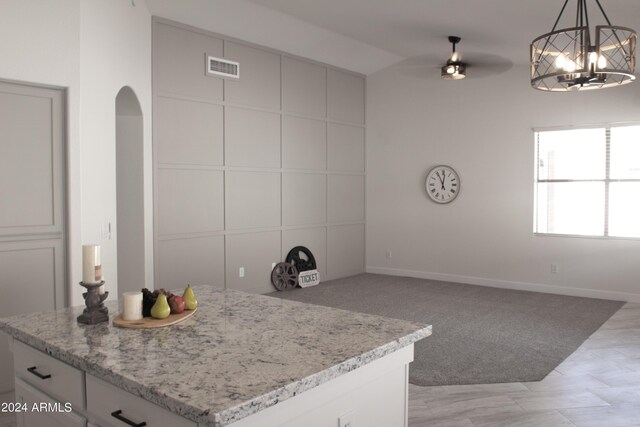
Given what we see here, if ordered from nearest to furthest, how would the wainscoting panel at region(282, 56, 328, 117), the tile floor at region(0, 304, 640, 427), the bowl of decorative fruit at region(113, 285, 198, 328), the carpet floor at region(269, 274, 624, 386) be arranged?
the bowl of decorative fruit at region(113, 285, 198, 328)
the tile floor at region(0, 304, 640, 427)
the carpet floor at region(269, 274, 624, 386)
the wainscoting panel at region(282, 56, 328, 117)

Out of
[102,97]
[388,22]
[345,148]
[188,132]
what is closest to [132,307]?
[102,97]

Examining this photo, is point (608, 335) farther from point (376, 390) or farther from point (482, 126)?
point (376, 390)

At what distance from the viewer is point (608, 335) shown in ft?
16.7

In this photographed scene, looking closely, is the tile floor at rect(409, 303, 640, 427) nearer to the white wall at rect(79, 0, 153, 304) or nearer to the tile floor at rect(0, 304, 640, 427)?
the tile floor at rect(0, 304, 640, 427)

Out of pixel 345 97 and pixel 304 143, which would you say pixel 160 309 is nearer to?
pixel 304 143

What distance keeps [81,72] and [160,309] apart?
104 inches

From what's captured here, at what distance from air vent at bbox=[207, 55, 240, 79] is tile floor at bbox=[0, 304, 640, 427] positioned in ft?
13.8

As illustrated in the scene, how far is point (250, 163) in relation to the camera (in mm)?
6723

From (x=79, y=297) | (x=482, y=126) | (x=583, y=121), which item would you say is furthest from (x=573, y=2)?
(x=79, y=297)

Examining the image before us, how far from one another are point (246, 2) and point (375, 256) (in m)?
4.55

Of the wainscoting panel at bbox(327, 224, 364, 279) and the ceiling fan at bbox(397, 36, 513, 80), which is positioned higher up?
the ceiling fan at bbox(397, 36, 513, 80)

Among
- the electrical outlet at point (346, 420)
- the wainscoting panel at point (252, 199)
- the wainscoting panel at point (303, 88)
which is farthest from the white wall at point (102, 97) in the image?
the electrical outlet at point (346, 420)

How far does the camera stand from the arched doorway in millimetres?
5434

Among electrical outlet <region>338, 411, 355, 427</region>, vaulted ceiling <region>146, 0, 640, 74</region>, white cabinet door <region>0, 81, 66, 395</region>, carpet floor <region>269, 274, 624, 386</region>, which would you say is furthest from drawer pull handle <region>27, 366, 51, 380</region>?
vaulted ceiling <region>146, 0, 640, 74</region>
